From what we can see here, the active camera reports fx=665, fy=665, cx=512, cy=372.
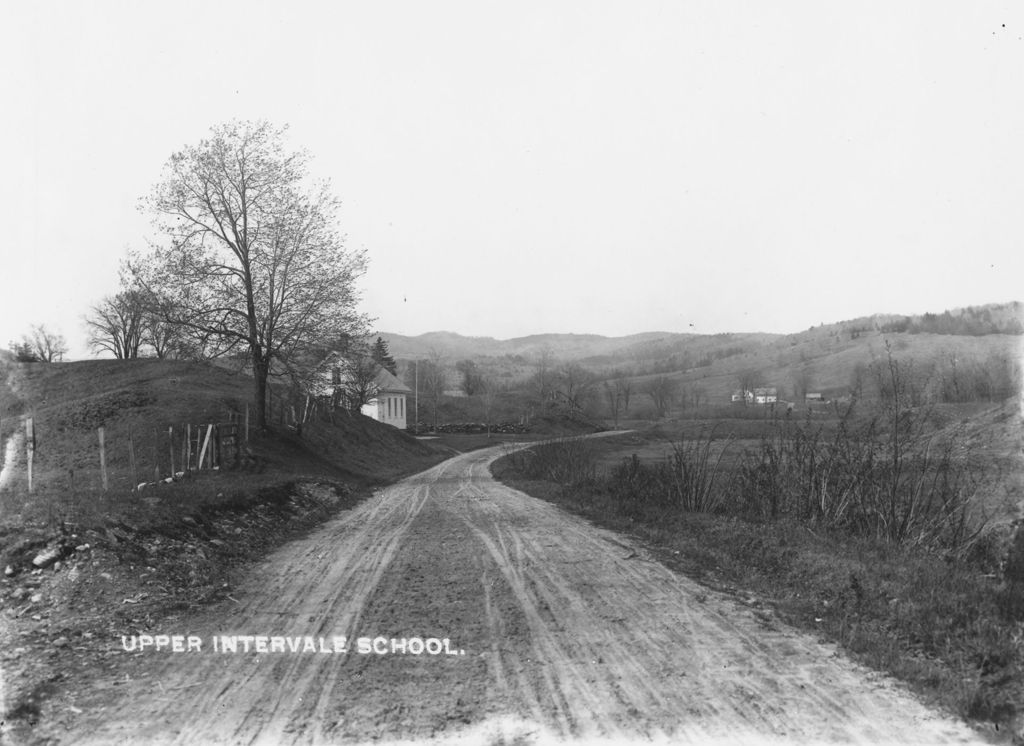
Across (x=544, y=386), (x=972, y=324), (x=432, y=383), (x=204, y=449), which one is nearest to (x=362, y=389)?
(x=204, y=449)

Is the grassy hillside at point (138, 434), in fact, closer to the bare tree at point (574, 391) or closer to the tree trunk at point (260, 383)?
the tree trunk at point (260, 383)

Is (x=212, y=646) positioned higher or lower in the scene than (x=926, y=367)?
lower

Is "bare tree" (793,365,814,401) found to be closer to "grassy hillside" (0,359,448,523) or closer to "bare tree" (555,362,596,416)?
"bare tree" (555,362,596,416)

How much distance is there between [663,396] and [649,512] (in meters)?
108

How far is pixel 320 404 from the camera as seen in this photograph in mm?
35750

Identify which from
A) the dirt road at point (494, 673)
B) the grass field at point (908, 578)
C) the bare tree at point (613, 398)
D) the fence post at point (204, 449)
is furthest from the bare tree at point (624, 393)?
the dirt road at point (494, 673)

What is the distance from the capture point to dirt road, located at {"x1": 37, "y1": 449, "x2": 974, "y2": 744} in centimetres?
395

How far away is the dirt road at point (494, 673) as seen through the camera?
3.95 m

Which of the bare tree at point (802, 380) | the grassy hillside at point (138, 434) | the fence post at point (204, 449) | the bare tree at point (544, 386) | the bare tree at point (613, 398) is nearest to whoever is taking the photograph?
the grassy hillside at point (138, 434)

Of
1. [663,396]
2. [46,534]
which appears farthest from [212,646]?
[663,396]

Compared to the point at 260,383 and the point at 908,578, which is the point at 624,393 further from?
the point at 908,578

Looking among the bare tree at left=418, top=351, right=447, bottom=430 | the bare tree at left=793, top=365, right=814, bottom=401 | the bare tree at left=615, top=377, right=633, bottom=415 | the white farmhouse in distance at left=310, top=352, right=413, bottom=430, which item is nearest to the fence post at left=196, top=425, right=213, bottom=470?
the white farmhouse in distance at left=310, top=352, right=413, bottom=430

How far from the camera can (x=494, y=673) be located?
476 cm

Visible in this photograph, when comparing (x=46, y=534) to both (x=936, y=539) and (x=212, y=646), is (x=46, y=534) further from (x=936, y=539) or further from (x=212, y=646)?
(x=936, y=539)
